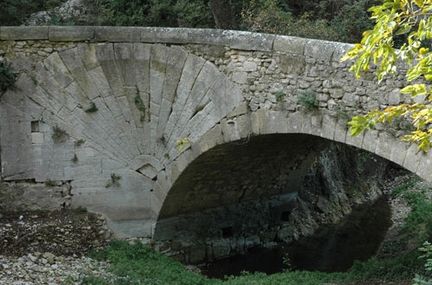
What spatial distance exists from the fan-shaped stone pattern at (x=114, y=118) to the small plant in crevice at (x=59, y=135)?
16 mm

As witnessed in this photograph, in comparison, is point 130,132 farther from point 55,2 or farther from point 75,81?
point 55,2

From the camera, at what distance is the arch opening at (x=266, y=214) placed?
10.6m

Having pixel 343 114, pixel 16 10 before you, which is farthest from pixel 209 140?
pixel 16 10

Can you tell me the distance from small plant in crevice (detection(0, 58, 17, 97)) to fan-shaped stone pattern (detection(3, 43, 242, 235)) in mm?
130

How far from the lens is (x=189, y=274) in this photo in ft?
32.7

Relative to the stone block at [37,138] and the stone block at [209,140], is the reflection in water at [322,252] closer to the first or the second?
the stone block at [209,140]

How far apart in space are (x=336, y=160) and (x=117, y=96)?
6.68m

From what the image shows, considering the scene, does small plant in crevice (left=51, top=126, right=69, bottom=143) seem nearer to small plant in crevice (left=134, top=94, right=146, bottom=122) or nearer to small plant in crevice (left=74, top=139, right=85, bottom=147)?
small plant in crevice (left=74, top=139, right=85, bottom=147)

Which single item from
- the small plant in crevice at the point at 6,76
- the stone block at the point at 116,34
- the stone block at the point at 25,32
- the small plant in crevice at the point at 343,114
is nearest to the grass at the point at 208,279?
the small plant in crevice at the point at 343,114

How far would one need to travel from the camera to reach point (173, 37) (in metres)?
9.46

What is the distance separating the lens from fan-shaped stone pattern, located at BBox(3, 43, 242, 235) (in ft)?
31.8

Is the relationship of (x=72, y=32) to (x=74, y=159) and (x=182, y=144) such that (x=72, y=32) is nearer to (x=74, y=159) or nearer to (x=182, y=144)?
(x=74, y=159)

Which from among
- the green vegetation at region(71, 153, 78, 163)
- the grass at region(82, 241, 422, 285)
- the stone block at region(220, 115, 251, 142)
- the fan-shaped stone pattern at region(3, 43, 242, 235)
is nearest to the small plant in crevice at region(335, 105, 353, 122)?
the stone block at region(220, 115, 251, 142)

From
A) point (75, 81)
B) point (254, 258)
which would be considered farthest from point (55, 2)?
point (254, 258)
